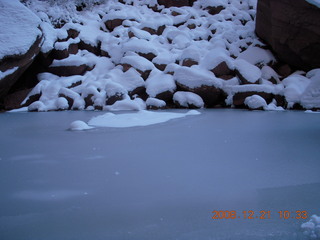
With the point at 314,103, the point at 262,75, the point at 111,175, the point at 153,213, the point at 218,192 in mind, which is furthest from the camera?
the point at 262,75

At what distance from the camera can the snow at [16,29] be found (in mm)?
4906

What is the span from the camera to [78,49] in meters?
6.87

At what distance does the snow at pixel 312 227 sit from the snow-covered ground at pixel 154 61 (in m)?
4.07

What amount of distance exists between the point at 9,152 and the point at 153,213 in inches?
63.1

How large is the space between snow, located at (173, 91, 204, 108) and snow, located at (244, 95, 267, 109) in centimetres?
86

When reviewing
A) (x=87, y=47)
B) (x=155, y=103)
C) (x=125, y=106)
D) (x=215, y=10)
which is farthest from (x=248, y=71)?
(x=215, y=10)

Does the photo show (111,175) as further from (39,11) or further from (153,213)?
(39,11)

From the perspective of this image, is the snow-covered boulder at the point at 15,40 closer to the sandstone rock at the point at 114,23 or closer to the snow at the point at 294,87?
the sandstone rock at the point at 114,23

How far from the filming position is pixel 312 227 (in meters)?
1.06

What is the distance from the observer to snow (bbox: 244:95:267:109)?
4926 millimetres

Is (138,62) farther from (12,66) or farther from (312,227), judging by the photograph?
(312,227)

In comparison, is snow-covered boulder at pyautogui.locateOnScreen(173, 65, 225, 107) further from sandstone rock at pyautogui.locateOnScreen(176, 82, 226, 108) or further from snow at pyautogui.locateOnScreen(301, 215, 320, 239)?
snow at pyautogui.locateOnScreen(301, 215, 320, 239)

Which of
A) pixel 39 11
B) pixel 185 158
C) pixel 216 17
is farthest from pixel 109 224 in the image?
pixel 216 17
